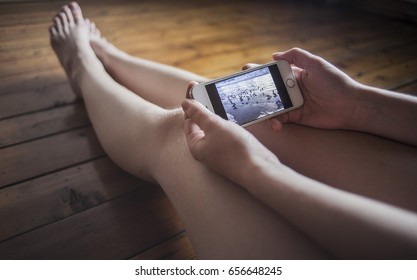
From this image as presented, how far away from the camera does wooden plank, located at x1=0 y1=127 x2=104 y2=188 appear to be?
713 mm

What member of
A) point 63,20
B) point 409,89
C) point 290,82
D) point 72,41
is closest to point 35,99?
point 72,41

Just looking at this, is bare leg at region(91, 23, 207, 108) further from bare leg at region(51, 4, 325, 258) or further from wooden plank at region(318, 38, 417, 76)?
wooden plank at region(318, 38, 417, 76)

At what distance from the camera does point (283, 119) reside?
618 millimetres

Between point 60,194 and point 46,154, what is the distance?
148mm

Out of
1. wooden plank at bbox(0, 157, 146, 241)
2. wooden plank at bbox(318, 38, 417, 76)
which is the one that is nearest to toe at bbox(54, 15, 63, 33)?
wooden plank at bbox(0, 157, 146, 241)

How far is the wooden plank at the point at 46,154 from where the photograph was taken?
2.34 ft

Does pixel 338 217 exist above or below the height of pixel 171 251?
above

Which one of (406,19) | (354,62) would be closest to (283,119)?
(354,62)

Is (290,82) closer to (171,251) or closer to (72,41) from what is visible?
(171,251)

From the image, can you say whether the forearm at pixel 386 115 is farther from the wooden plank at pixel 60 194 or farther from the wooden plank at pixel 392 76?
the wooden plank at pixel 392 76

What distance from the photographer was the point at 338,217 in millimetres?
347

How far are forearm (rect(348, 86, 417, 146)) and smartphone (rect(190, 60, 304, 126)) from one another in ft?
0.39

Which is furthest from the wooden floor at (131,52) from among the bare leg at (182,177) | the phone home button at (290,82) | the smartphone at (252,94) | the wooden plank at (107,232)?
the phone home button at (290,82)
